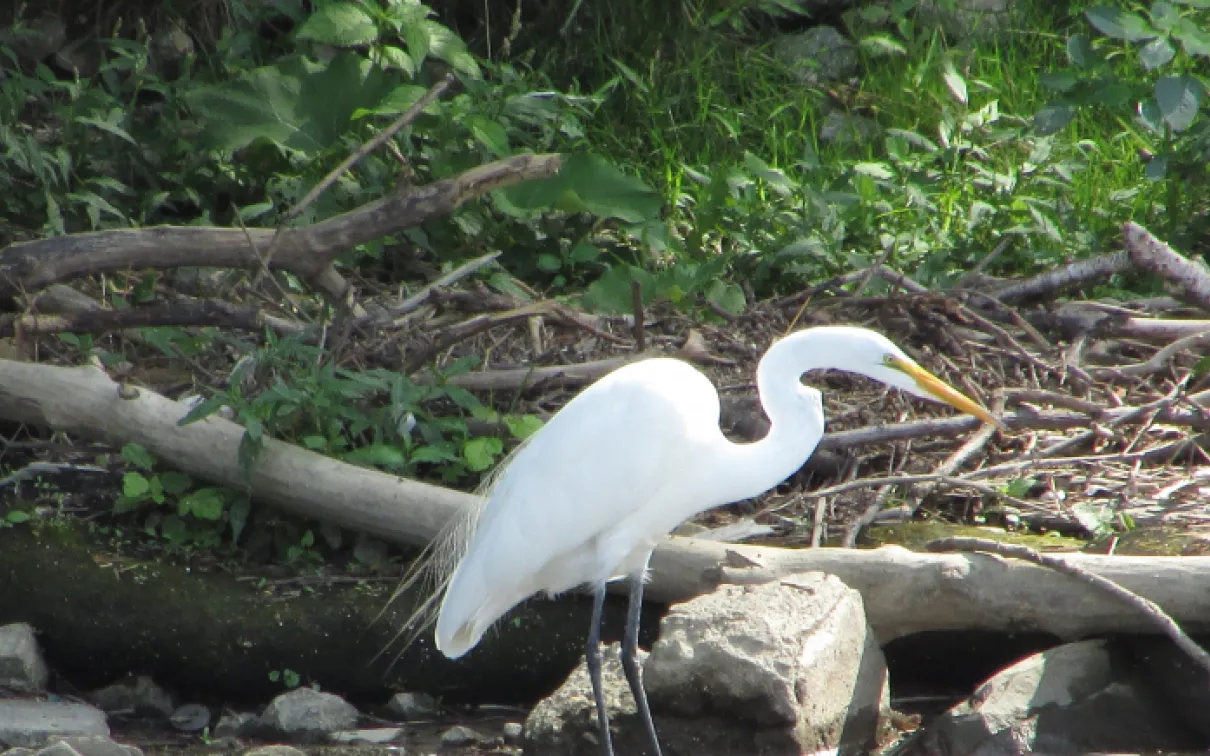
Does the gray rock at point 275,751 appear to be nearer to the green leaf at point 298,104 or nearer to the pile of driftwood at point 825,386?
the pile of driftwood at point 825,386

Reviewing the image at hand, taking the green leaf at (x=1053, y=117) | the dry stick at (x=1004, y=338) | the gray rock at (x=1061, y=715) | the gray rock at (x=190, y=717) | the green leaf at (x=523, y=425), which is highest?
the green leaf at (x=1053, y=117)

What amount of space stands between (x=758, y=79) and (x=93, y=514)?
12.8 feet

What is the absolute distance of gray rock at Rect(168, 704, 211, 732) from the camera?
372 cm

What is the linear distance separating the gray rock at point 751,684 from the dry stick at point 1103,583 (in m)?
0.33

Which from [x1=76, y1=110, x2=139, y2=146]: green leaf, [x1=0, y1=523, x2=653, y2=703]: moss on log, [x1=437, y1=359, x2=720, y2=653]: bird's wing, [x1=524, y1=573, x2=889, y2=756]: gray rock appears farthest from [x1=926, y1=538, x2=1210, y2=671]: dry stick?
[x1=76, y1=110, x2=139, y2=146]: green leaf

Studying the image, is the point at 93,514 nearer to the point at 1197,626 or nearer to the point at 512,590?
the point at 512,590

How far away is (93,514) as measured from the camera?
4.11m

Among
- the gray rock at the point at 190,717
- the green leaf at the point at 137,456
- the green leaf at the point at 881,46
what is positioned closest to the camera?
the gray rock at the point at 190,717

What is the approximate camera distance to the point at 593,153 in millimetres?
5938

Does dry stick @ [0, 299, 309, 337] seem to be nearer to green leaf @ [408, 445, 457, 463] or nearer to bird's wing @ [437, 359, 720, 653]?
green leaf @ [408, 445, 457, 463]

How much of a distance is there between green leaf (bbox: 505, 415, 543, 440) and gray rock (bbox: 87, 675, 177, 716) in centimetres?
114

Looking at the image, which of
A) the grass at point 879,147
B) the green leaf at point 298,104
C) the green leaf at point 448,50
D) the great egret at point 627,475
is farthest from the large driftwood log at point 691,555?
the green leaf at point 448,50

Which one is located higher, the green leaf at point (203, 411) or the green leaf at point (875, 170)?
the green leaf at point (203, 411)

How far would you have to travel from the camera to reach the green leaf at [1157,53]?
418cm
